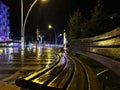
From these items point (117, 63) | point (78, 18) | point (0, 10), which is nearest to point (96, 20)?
point (117, 63)

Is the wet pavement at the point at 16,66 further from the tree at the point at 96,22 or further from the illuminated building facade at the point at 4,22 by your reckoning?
the illuminated building facade at the point at 4,22

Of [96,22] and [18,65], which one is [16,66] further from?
[96,22]

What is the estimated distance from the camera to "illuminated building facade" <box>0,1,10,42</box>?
416 ft

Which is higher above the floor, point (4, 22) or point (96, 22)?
point (4, 22)

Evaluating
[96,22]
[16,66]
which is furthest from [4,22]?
[96,22]

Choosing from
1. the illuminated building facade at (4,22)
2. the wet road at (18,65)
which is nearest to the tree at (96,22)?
the wet road at (18,65)

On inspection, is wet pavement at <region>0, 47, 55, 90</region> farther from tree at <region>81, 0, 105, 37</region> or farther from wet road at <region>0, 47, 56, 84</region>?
tree at <region>81, 0, 105, 37</region>

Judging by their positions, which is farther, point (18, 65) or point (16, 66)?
point (18, 65)

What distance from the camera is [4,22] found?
134m

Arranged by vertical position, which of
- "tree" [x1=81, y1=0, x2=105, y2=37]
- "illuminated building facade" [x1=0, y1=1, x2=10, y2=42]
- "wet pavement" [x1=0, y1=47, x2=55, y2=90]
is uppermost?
"illuminated building facade" [x1=0, y1=1, x2=10, y2=42]

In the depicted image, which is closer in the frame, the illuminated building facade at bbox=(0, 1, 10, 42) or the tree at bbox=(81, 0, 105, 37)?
the tree at bbox=(81, 0, 105, 37)

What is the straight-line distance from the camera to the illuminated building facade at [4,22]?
127m

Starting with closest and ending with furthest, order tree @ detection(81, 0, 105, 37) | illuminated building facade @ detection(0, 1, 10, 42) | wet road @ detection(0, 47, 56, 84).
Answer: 1. wet road @ detection(0, 47, 56, 84)
2. tree @ detection(81, 0, 105, 37)
3. illuminated building facade @ detection(0, 1, 10, 42)

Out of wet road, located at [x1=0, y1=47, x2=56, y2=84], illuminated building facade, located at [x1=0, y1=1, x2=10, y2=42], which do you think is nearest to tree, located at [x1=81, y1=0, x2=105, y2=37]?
wet road, located at [x1=0, y1=47, x2=56, y2=84]
